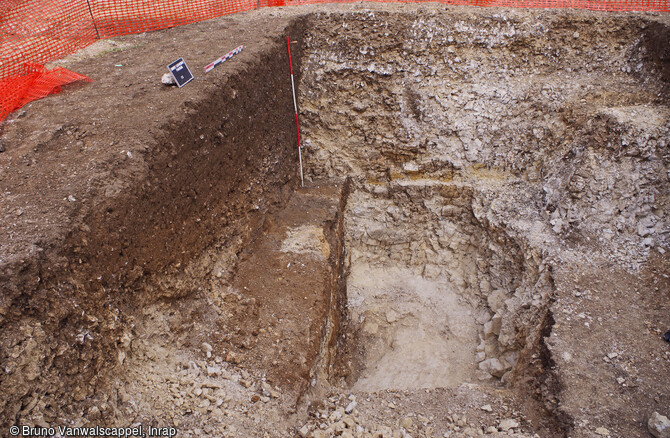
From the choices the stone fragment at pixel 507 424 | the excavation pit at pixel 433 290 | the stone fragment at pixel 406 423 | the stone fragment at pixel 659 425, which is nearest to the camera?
the stone fragment at pixel 659 425

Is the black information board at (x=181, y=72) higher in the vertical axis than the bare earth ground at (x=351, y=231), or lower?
higher

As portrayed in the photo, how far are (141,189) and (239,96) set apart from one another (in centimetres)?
179

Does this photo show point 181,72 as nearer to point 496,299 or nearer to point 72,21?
point 72,21

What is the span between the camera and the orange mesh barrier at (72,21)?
4520mm

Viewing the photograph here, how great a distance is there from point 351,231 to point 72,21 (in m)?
5.12

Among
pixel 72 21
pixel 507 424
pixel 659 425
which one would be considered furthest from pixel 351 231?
pixel 72 21

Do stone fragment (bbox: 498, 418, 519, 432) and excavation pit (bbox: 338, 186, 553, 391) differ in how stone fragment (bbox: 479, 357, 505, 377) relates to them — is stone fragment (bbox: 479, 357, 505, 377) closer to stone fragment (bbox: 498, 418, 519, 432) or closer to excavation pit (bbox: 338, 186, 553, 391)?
excavation pit (bbox: 338, 186, 553, 391)

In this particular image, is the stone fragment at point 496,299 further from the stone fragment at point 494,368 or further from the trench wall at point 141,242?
the trench wall at point 141,242

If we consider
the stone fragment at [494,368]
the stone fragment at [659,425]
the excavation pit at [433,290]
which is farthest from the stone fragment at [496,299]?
the stone fragment at [659,425]

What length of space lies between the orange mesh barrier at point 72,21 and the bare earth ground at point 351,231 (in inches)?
16.3

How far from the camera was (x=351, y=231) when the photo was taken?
6.70 meters

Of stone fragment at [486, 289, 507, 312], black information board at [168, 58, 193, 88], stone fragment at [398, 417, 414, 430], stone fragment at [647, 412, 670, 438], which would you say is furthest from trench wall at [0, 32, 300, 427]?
stone fragment at [647, 412, 670, 438]

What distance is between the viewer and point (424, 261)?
666cm

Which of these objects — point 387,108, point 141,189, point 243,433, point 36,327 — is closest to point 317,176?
point 387,108
